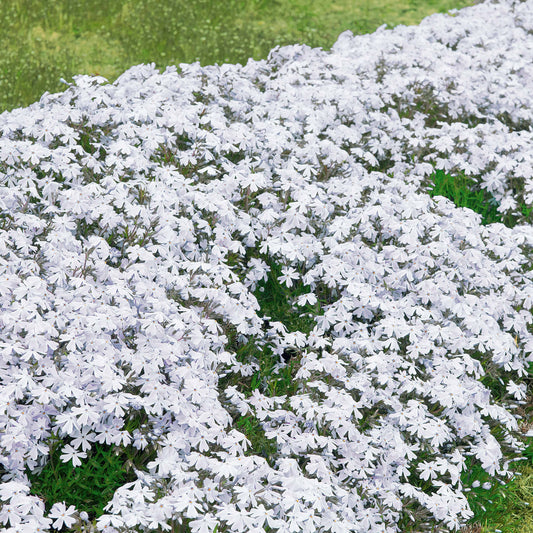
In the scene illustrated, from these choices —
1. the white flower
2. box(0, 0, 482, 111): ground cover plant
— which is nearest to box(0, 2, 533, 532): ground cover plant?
the white flower

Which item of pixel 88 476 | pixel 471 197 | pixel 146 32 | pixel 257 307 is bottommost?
pixel 88 476

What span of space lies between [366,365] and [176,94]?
3.04 meters

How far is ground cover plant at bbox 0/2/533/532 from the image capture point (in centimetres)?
348

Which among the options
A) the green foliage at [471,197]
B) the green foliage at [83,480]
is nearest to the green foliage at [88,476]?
the green foliage at [83,480]

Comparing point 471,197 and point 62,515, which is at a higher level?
point 471,197

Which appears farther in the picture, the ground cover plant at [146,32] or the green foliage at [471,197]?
the ground cover plant at [146,32]

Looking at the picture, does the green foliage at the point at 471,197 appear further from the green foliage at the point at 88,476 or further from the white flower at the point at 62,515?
the white flower at the point at 62,515

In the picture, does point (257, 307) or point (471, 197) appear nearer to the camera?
point (257, 307)

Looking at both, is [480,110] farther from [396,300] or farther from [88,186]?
[88,186]

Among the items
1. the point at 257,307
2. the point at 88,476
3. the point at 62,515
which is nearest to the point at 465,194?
the point at 257,307

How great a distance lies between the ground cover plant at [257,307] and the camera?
137 inches

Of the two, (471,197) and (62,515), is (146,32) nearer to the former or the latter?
(471,197)

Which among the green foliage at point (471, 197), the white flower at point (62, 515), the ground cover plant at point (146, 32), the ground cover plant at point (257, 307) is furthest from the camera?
the ground cover plant at point (146, 32)

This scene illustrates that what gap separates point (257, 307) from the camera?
4418 millimetres
